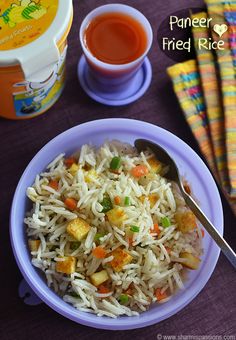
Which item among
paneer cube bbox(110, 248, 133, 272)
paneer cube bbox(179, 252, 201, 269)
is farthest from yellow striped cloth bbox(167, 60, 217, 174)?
paneer cube bbox(110, 248, 133, 272)

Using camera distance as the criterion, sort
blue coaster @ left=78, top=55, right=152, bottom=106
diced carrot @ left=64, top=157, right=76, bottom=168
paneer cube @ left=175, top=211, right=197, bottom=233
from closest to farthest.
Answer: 1. paneer cube @ left=175, top=211, right=197, bottom=233
2. diced carrot @ left=64, top=157, right=76, bottom=168
3. blue coaster @ left=78, top=55, right=152, bottom=106

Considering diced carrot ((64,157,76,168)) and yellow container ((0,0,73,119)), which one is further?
diced carrot ((64,157,76,168))

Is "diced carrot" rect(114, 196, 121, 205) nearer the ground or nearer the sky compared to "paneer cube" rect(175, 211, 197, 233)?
nearer the sky

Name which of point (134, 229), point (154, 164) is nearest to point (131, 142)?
point (154, 164)

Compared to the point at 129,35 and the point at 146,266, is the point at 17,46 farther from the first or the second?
the point at 146,266

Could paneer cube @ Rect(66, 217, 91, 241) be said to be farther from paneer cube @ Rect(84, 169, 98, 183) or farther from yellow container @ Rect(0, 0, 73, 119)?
yellow container @ Rect(0, 0, 73, 119)

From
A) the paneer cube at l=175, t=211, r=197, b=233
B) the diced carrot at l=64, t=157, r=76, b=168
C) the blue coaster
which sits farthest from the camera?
the blue coaster

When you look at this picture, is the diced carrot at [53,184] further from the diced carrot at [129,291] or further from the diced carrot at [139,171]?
the diced carrot at [129,291]
